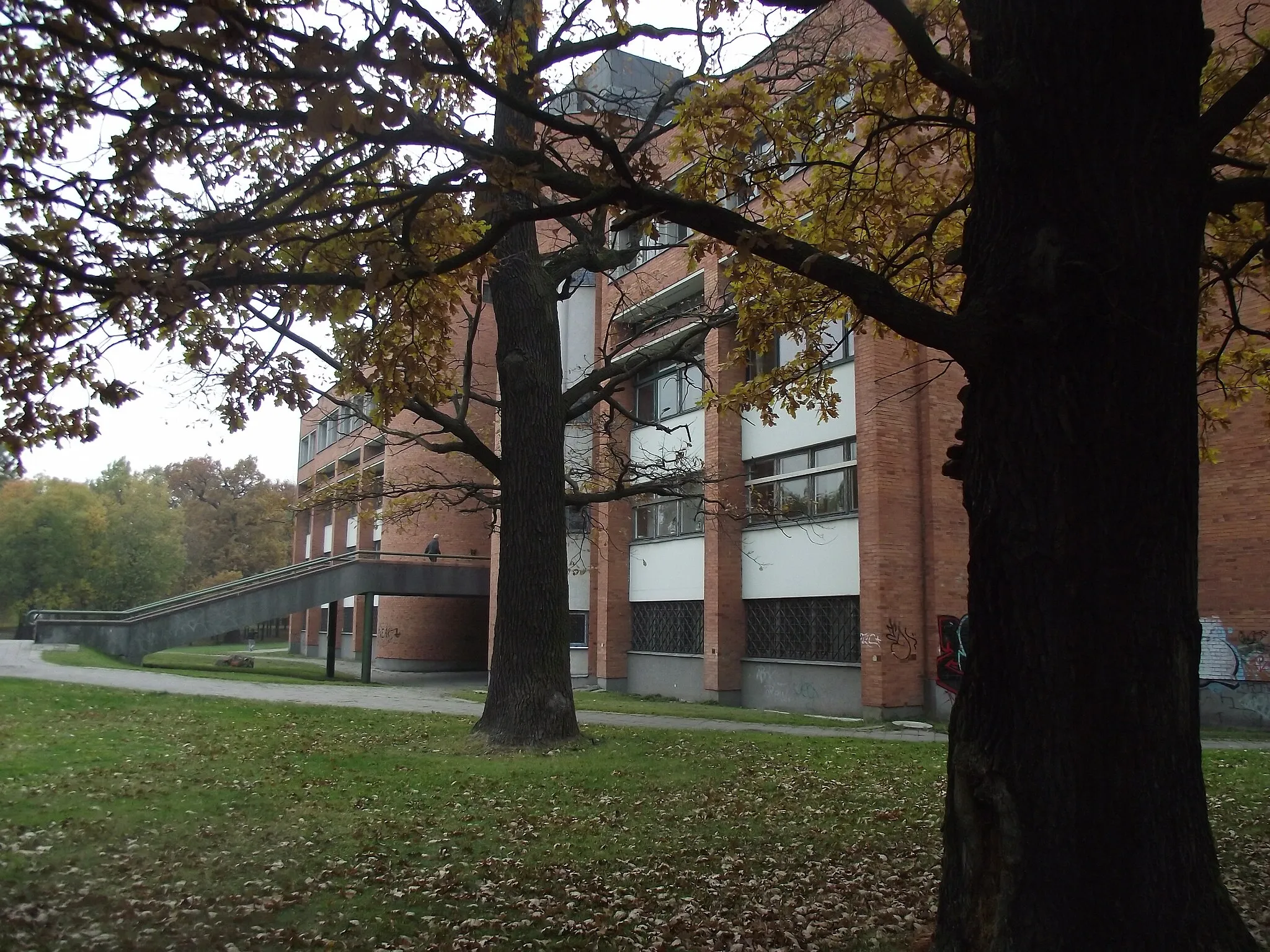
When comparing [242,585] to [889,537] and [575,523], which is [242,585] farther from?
[889,537]

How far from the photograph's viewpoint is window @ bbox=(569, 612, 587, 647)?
30.7 meters

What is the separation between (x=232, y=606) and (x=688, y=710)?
15664 mm

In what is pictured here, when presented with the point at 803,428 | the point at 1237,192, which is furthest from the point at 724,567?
the point at 1237,192

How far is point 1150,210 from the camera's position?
14.2 ft

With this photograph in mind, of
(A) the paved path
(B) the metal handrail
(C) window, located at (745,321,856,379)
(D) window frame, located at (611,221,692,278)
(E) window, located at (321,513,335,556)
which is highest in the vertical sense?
(D) window frame, located at (611,221,692,278)

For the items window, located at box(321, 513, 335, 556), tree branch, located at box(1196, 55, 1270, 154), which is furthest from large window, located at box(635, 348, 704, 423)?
window, located at box(321, 513, 335, 556)

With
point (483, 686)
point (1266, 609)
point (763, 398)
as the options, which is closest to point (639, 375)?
point (483, 686)

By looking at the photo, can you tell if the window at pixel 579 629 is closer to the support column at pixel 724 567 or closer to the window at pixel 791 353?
the support column at pixel 724 567

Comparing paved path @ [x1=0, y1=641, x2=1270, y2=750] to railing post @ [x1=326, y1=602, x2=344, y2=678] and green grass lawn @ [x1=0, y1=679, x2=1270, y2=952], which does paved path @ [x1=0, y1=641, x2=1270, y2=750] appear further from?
railing post @ [x1=326, y1=602, x2=344, y2=678]

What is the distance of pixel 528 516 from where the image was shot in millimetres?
12430

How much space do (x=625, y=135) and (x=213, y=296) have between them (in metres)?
2.93

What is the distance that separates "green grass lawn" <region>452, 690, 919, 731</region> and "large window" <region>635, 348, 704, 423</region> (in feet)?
22.8

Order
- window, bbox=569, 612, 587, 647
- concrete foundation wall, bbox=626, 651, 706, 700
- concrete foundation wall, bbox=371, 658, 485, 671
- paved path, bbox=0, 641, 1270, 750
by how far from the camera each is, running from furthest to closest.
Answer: concrete foundation wall, bbox=371, 658, 485, 671, window, bbox=569, 612, 587, 647, concrete foundation wall, bbox=626, 651, 706, 700, paved path, bbox=0, 641, 1270, 750

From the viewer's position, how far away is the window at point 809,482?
21109 mm
